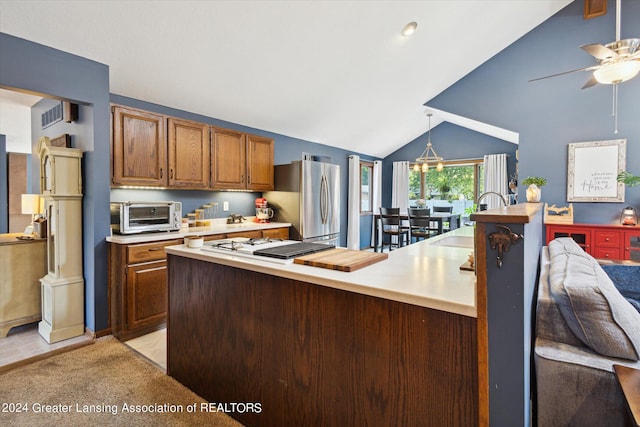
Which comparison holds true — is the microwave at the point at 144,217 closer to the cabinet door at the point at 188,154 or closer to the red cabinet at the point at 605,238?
the cabinet door at the point at 188,154

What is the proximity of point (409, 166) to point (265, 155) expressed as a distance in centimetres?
439

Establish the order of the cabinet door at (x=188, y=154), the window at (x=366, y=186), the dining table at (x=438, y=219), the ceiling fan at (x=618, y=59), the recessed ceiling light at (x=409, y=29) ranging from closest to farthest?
the ceiling fan at (x=618, y=59), the cabinet door at (x=188, y=154), the recessed ceiling light at (x=409, y=29), the dining table at (x=438, y=219), the window at (x=366, y=186)

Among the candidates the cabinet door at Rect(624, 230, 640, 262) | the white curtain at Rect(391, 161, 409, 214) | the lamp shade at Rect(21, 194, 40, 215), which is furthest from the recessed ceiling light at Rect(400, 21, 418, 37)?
the lamp shade at Rect(21, 194, 40, 215)

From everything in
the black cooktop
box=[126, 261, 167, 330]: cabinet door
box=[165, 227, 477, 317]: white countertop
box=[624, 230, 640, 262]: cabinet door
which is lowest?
box=[126, 261, 167, 330]: cabinet door

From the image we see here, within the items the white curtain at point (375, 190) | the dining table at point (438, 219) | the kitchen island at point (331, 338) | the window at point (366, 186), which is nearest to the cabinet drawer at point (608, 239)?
the dining table at point (438, 219)

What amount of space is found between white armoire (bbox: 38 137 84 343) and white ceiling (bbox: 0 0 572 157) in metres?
0.90

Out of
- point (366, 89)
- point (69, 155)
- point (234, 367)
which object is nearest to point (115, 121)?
point (69, 155)

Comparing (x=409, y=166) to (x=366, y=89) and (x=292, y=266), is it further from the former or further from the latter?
(x=292, y=266)

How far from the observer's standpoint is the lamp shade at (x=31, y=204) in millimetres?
3359

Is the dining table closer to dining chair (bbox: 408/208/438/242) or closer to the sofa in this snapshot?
dining chair (bbox: 408/208/438/242)

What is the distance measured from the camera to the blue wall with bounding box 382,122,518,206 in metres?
6.54

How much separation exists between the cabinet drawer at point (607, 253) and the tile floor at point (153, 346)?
17.7ft

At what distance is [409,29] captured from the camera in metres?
3.76

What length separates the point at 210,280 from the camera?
180 cm
